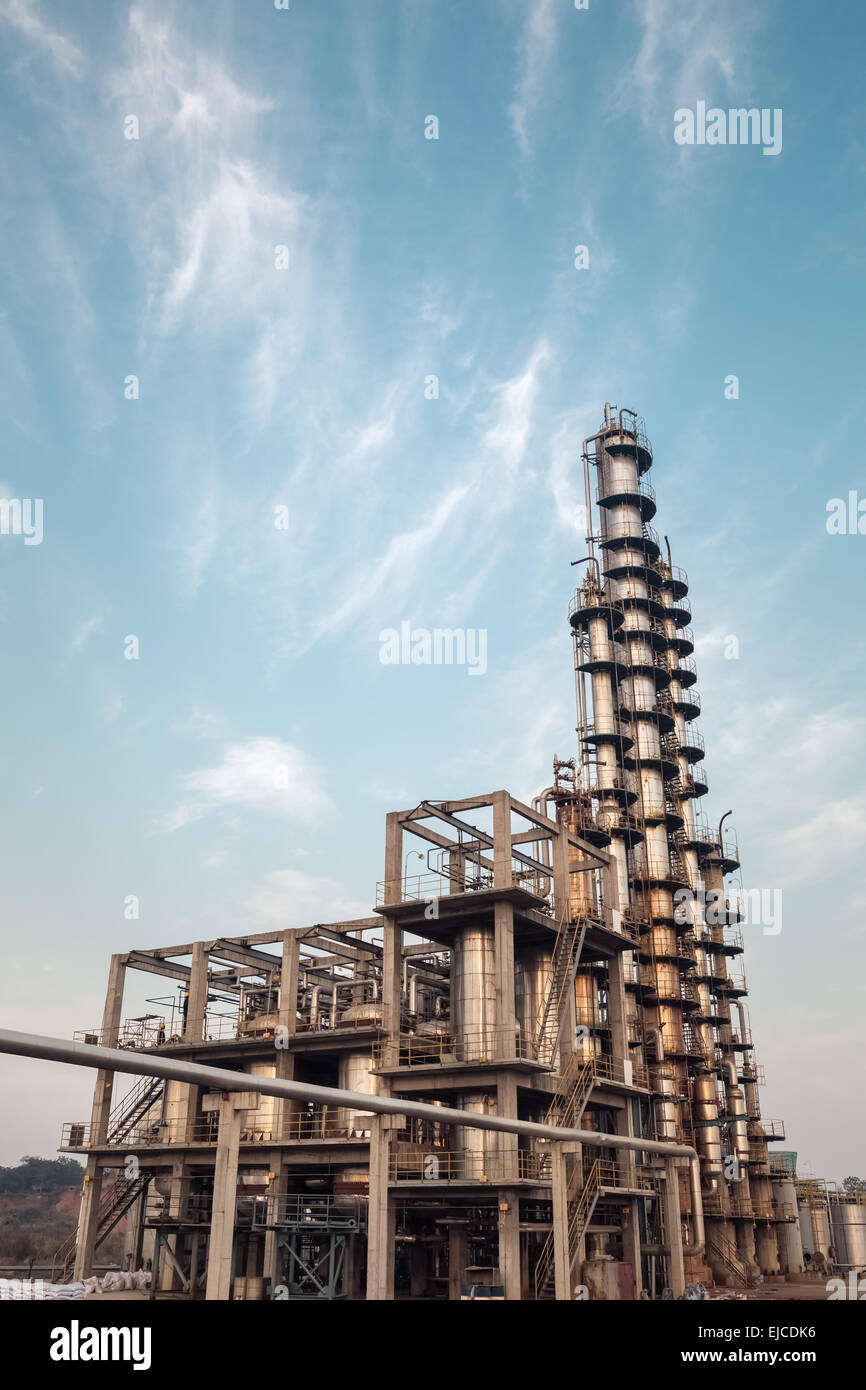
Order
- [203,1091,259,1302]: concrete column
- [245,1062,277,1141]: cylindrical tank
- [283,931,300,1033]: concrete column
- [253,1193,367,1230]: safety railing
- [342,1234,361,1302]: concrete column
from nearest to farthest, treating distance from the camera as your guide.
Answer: [203,1091,259,1302]: concrete column, [253,1193,367,1230]: safety railing, [342,1234,361,1302]: concrete column, [245,1062,277,1141]: cylindrical tank, [283,931,300,1033]: concrete column

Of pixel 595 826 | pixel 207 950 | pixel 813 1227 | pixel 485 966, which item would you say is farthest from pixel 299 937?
pixel 813 1227

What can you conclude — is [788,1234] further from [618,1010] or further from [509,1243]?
[509,1243]

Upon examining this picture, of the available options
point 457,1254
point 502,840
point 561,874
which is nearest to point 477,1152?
point 457,1254

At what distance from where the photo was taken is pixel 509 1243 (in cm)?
2934

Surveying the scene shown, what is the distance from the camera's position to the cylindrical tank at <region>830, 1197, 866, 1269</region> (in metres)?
57.1

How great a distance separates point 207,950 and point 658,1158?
1952 centimetres

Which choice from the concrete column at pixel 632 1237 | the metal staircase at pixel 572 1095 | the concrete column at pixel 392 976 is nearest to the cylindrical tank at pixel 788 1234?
the concrete column at pixel 632 1237

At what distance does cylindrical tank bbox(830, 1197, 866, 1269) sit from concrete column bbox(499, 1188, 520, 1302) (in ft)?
112

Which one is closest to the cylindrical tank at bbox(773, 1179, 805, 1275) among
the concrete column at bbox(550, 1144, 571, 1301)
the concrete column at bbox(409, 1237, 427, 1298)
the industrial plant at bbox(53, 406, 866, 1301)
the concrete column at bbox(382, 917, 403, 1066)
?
the industrial plant at bbox(53, 406, 866, 1301)

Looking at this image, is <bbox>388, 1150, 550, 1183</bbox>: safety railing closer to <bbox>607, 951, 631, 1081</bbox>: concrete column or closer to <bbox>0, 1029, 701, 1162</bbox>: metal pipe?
<bbox>607, 951, 631, 1081</bbox>: concrete column

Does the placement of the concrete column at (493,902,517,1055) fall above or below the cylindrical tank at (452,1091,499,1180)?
above

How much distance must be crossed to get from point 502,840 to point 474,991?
4.63m
